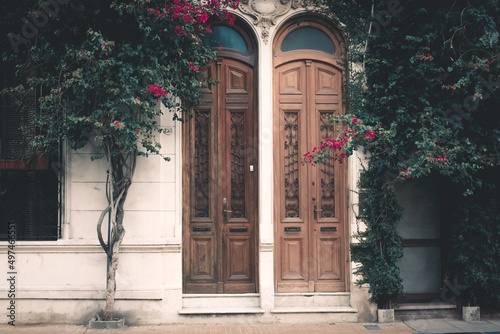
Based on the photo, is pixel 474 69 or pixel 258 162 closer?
pixel 474 69

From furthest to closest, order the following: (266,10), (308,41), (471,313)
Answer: (308,41) < (266,10) < (471,313)

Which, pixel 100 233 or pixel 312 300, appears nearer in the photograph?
pixel 100 233

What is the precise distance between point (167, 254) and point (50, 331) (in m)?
1.87

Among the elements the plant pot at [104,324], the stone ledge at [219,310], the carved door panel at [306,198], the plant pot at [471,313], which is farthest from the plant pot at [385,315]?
the plant pot at [104,324]

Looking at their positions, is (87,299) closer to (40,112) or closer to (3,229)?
(3,229)

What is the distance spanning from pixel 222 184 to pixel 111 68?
7.80 feet

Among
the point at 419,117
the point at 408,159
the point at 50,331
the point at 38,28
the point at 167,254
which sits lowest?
the point at 50,331

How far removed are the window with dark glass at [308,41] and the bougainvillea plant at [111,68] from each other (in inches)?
46.8

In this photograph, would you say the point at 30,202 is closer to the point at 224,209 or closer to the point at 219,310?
the point at 224,209

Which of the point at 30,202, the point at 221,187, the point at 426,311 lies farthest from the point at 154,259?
the point at 426,311

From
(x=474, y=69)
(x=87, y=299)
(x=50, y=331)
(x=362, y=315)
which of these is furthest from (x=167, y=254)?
(x=474, y=69)

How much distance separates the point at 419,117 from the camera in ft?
24.1

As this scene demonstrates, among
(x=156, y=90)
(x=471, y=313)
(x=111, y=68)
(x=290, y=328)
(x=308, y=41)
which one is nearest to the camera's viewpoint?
(x=156, y=90)

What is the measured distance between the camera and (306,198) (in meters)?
7.73
